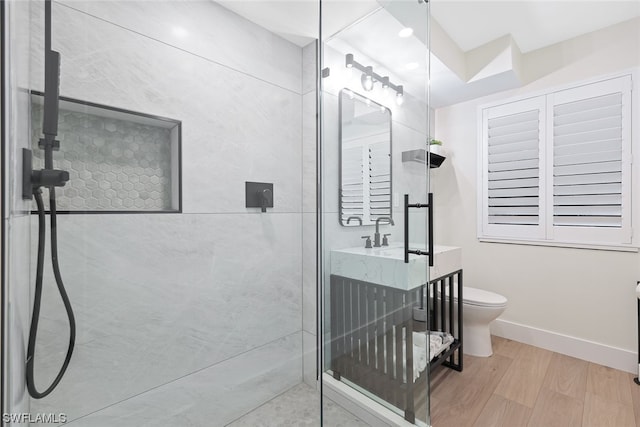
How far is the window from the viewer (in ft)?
6.70

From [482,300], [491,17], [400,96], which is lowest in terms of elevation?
[482,300]

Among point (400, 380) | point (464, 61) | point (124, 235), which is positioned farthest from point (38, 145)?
point (464, 61)

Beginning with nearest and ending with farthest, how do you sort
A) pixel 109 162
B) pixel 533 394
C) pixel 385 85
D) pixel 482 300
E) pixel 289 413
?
pixel 109 162 < pixel 385 85 < pixel 289 413 < pixel 533 394 < pixel 482 300

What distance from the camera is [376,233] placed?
1358 mm

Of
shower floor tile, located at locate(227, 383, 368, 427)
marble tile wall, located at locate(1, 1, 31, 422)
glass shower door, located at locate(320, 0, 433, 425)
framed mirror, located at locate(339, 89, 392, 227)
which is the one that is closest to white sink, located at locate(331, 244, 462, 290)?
glass shower door, located at locate(320, 0, 433, 425)

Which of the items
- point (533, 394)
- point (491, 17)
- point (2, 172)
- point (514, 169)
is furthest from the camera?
point (514, 169)

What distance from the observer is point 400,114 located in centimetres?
140

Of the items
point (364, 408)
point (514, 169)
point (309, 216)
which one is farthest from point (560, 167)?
point (364, 408)

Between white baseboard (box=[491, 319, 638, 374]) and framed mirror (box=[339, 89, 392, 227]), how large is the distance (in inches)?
79.2

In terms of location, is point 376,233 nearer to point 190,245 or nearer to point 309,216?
point 309,216

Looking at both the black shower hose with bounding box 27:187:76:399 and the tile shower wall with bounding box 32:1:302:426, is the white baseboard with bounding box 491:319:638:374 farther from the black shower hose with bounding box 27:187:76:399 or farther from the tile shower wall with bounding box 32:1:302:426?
the black shower hose with bounding box 27:187:76:399

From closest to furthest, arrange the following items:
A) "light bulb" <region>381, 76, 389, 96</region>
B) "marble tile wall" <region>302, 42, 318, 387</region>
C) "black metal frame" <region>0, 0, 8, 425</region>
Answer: "black metal frame" <region>0, 0, 8, 425</region> < "light bulb" <region>381, 76, 389, 96</region> < "marble tile wall" <region>302, 42, 318, 387</region>

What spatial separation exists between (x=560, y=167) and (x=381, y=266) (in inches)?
77.0

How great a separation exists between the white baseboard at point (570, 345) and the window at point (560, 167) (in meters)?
0.75
